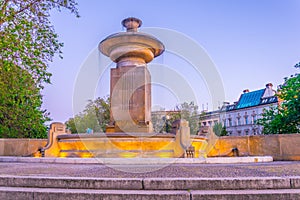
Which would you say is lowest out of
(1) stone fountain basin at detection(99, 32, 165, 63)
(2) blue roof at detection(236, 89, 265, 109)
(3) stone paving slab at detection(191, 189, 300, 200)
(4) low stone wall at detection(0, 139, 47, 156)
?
(3) stone paving slab at detection(191, 189, 300, 200)

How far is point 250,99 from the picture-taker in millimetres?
71125

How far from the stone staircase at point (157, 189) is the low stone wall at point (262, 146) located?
26.1ft

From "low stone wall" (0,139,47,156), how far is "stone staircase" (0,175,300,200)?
9.83 m

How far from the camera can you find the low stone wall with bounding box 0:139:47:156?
14.0m

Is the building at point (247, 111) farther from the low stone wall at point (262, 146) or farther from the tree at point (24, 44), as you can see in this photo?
the tree at point (24, 44)

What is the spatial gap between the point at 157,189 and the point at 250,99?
72311mm

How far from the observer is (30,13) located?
11.4 meters

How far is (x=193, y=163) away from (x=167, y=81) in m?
10.5

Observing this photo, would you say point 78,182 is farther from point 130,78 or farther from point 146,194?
point 130,78

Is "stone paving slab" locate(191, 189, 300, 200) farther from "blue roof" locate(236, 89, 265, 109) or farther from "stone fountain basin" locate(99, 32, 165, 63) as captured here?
"blue roof" locate(236, 89, 265, 109)

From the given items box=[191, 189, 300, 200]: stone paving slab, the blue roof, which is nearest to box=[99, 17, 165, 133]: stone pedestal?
box=[191, 189, 300, 200]: stone paving slab

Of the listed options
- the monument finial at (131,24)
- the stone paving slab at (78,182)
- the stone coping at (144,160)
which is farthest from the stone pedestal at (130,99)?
the stone paving slab at (78,182)

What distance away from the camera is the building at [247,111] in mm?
63875

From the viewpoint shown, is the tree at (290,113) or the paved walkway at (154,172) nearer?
the paved walkway at (154,172)
